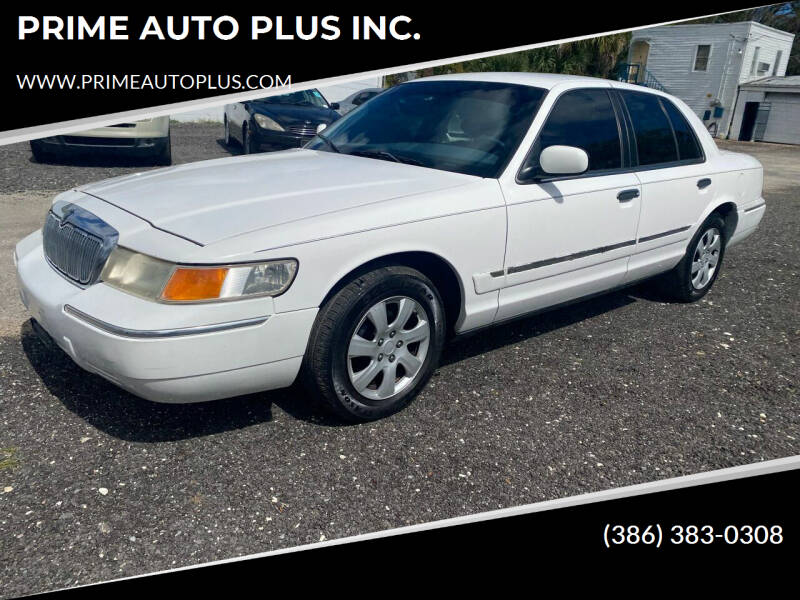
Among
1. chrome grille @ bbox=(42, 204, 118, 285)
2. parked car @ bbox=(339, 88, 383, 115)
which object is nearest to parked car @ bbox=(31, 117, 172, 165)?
parked car @ bbox=(339, 88, 383, 115)

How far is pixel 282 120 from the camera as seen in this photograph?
10.7 metres

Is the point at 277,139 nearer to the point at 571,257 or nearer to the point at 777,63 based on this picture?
the point at 571,257

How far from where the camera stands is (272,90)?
1120 centimetres

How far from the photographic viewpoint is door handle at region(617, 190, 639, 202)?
14.2ft

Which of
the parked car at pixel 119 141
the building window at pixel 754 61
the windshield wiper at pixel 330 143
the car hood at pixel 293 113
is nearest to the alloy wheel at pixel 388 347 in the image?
the windshield wiper at pixel 330 143

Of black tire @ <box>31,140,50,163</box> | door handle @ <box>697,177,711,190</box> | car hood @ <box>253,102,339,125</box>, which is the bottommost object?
black tire @ <box>31,140,50,163</box>

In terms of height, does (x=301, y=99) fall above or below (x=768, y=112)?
above

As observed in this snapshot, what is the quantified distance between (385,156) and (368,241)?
3.59 ft

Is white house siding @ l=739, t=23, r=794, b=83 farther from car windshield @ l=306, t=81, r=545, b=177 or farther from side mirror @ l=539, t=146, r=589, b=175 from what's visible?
side mirror @ l=539, t=146, r=589, b=175

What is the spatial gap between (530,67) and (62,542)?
31252mm

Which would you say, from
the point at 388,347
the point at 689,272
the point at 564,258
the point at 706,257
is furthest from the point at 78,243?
the point at 706,257

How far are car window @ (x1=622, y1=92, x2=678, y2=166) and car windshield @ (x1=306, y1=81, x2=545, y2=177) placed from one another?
94 cm

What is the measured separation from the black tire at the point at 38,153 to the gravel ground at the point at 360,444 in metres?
6.65

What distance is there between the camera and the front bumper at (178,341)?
2.74 m
